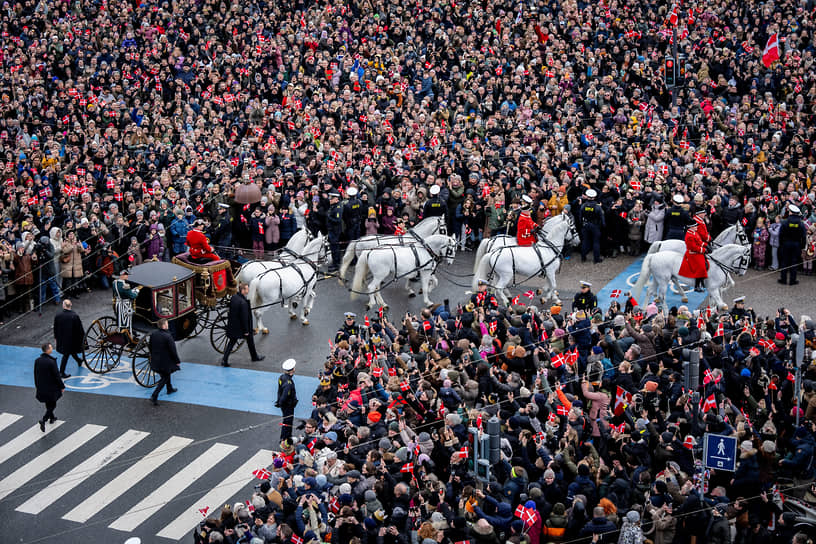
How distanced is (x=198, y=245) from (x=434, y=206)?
7875mm

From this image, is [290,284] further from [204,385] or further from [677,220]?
[677,220]

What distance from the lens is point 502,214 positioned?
1144 inches

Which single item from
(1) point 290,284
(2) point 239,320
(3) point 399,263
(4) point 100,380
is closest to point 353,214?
(3) point 399,263

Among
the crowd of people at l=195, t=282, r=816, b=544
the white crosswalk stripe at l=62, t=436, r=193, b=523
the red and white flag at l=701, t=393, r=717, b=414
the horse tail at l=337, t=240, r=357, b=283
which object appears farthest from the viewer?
the horse tail at l=337, t=240, r=357, b=283

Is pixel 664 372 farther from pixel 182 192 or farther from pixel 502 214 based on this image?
pixel 182 192

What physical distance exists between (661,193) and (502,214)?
4.23 meters

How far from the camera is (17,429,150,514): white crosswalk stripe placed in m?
18.2

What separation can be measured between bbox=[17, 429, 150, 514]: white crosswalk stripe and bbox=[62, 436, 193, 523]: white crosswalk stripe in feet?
1.72

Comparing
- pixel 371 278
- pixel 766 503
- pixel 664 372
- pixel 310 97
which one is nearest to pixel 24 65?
pixel 310 97

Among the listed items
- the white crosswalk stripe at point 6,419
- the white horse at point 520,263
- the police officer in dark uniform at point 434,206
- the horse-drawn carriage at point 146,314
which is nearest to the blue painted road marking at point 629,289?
the white horse at point 520,263

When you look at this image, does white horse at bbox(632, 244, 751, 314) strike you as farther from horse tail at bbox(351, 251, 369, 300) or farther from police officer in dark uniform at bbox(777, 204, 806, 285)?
horse tail at bbox(351, 251, 369, 300)

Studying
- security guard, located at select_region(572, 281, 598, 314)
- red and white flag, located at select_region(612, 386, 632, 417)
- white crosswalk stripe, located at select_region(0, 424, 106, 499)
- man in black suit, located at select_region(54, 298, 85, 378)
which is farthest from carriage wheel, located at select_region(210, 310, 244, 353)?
red and white flag, located at select_region(612, 386, 632, 417)

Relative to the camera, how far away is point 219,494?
18391 mm

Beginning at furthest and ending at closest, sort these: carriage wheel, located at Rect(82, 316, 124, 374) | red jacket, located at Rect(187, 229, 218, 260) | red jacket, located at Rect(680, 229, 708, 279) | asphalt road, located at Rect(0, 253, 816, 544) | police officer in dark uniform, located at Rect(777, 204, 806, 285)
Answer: police officer in dark uniform, located at Rect(777, 204, 806, 285), red jacket, located at Rect(680, 229, 708, 279), red jacket, located at Rect(187, 229, 218, 260), carriage wheel, located at Rect(82, 316, 124, 374), asphalt road, located at Rect(0, 253, 816, 544)
